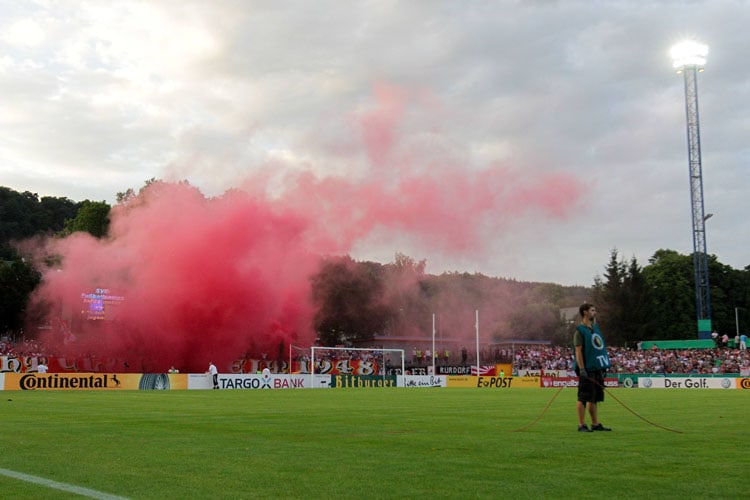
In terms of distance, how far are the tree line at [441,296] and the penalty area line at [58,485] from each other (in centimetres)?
6146

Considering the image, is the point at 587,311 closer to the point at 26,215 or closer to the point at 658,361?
the point at 658,361

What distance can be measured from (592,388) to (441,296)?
76863 millimetres

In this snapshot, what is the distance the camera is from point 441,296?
89188mm

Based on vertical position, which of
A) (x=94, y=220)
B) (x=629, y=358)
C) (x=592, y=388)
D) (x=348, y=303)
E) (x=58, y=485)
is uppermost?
(x=94, y=220)

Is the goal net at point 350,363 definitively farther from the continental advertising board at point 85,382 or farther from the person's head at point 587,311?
the person's head at point 587,311

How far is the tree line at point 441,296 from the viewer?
248ft

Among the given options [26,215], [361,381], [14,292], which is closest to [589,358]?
[361,381]

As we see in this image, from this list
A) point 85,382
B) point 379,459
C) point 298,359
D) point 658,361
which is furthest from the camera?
point 298,359

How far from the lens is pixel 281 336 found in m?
66.6

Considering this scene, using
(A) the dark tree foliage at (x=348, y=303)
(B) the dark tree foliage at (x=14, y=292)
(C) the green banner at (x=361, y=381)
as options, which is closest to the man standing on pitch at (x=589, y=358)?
(C) the green banner at (x=361, y=381)

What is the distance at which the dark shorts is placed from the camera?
12.5 metres

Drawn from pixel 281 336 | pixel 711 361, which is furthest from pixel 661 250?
pixel 281 336

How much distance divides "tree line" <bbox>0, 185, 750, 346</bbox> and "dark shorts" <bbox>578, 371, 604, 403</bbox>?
57.2 m

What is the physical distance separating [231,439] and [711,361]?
57476 mm
